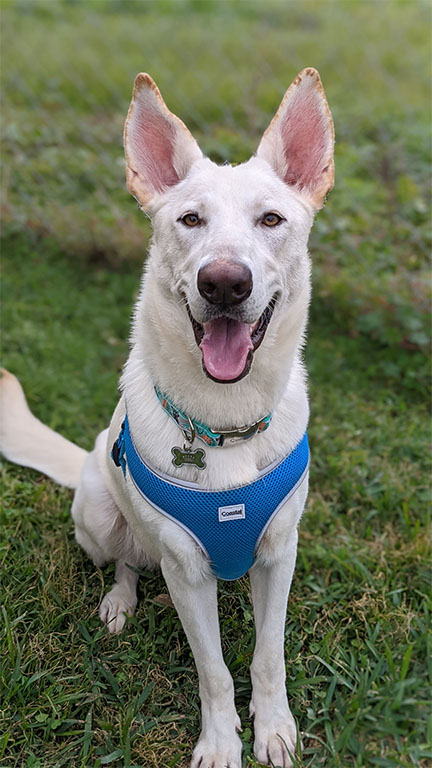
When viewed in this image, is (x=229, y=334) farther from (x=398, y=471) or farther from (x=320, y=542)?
(x=398, y=471)

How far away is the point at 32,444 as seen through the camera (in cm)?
310

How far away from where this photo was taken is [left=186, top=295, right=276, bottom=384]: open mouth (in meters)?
1.89

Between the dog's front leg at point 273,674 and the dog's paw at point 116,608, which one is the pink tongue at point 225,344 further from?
the dog's paw at point 116,608

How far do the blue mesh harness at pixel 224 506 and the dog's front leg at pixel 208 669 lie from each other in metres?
0.12

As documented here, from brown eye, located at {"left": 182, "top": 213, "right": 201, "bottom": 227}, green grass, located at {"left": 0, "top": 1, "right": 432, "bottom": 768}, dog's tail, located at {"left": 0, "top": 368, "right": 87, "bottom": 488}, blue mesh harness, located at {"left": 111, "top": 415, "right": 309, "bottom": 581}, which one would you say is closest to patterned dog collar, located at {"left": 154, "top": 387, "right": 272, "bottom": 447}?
blue mesh harness, located at {"left": 111, "top": 415, "right": 309, "bottom": 581}

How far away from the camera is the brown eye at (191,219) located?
2.05 m

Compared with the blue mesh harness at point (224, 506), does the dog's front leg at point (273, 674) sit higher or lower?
lower

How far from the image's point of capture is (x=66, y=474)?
3.11 meters

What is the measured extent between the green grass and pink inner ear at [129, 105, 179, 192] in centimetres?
156

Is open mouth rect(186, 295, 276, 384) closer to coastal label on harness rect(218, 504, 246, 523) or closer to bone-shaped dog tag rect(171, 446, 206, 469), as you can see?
bone-shaped dog tag rect(171, 446, 206, 469)

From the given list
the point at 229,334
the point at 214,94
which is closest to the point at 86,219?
the point at 214,94

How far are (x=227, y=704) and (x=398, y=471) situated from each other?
1596 millimetres

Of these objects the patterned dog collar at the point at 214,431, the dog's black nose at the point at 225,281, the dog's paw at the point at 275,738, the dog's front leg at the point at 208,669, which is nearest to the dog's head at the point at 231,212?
the dog's black nose at the point at 225,281

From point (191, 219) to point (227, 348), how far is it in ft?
1.42
